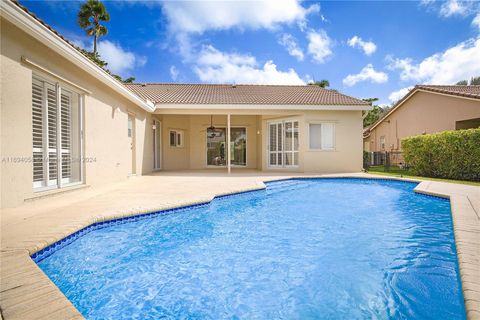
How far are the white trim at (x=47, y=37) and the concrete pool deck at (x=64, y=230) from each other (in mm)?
3320

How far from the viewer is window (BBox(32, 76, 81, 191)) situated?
5.42 meters

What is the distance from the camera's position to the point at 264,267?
340 centimetres

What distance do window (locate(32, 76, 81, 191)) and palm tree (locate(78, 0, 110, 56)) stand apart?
2351 cm

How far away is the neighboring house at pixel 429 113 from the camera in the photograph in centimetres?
1513

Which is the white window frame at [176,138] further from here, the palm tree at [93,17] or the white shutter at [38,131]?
the palm tree at [93,17]

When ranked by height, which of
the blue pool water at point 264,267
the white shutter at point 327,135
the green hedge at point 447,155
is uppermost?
the white shutter at point 327,135

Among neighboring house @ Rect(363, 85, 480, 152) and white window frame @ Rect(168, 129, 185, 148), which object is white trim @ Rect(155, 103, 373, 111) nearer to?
white window frame @ Rect(168, 129, 185, 148)

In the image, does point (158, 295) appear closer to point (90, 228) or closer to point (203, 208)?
point (90, 228)

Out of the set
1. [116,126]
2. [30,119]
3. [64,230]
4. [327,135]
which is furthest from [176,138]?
[64,230]

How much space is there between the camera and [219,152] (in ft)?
61.2

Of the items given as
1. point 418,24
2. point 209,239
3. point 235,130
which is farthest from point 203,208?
point 418,24

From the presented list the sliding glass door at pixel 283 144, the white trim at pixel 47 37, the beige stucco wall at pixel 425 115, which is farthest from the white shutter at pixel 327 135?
the white trim at pixel 47 37

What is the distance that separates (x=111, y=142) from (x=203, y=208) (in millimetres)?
4905

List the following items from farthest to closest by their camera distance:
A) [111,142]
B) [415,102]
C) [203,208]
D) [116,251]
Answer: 1. [415,102]
2. [111,142]
3. [203,208]
4. [116,251]
